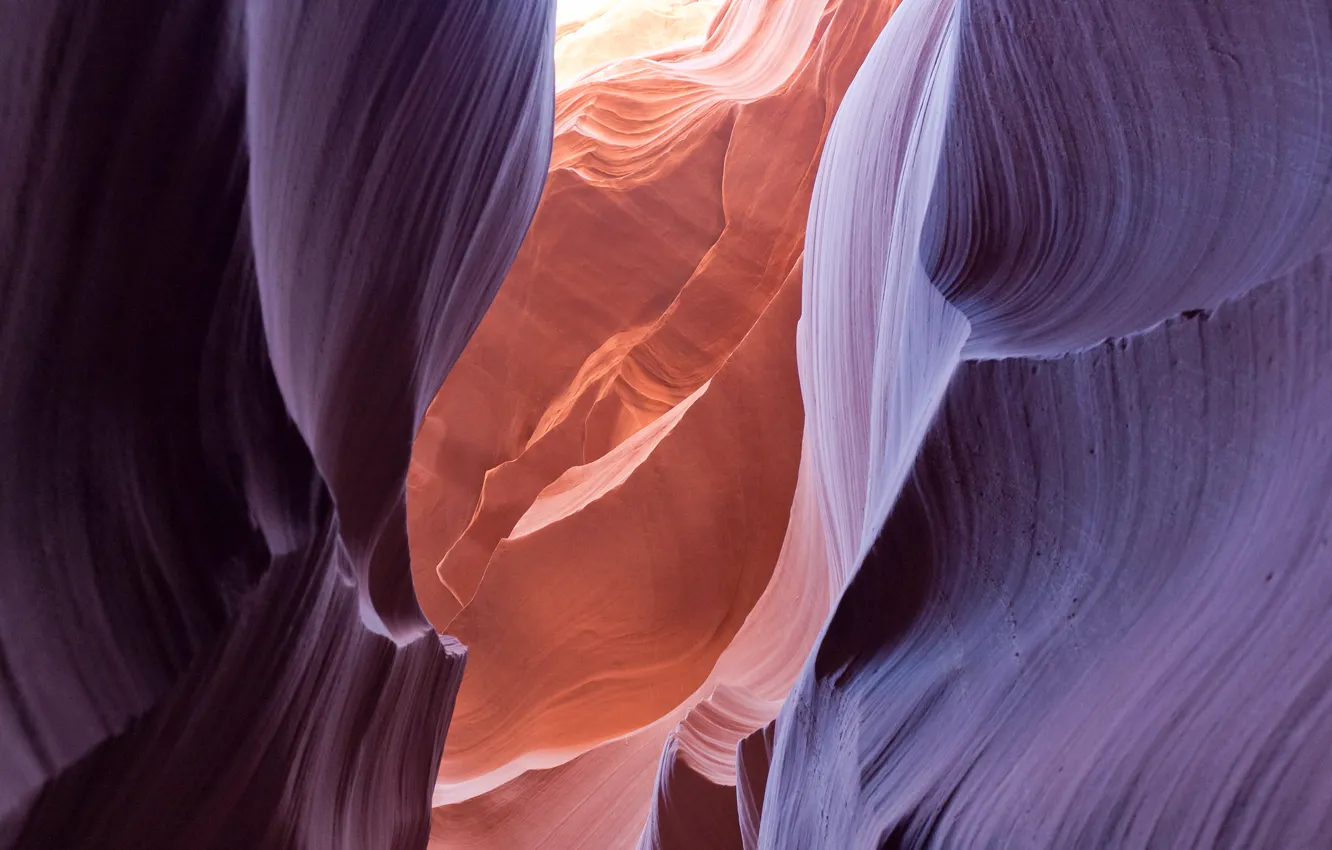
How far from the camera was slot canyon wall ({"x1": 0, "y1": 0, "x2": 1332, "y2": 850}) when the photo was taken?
724 mm

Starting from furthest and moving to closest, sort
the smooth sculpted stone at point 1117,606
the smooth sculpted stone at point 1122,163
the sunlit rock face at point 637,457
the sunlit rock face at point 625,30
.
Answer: the sunlit rock face at point 625,30
the sunlit rock face at point 637,457
the smooth sculpted stone at point 1122,163
the smooth sculpted stone at point 1117,606

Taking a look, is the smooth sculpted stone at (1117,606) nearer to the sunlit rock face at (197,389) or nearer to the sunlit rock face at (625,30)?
the sunlit rock face at (197,389)

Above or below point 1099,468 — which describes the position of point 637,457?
below

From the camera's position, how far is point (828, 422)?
6.89 feet

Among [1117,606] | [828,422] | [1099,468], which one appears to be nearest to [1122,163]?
[1099,468]

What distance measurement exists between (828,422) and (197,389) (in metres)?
1.47

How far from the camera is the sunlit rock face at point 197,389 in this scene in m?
0.86

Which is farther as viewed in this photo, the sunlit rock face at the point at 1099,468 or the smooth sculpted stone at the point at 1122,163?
the smooth sculpted stone at the point at 1122,163

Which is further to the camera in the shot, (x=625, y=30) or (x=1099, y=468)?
(x=625, y=30)

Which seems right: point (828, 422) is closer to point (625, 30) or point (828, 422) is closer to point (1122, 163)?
point (1122, 163)

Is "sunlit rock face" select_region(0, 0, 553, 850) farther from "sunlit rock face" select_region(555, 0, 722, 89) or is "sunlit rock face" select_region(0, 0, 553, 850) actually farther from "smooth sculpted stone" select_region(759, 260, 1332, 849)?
"sunlit rock face" select_region(555, 0, 722, 89)

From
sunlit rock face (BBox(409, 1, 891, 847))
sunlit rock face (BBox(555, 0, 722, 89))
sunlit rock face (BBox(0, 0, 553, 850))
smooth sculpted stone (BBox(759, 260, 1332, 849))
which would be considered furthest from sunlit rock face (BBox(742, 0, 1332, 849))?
sunlit rock face (BBox(555, 0, 722, 89))

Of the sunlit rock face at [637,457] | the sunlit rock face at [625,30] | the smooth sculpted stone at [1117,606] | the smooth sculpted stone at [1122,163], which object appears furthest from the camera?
the sunlit rock face at [625,30]

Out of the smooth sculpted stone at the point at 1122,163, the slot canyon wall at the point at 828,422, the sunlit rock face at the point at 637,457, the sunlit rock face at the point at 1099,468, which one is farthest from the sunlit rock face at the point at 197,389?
the sunlit rock face at the point at 637,457
